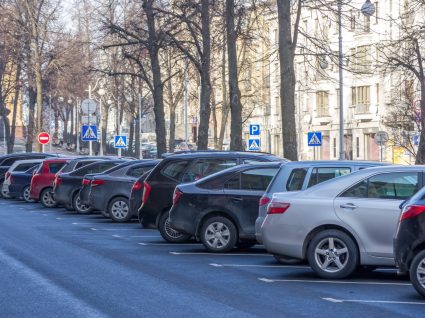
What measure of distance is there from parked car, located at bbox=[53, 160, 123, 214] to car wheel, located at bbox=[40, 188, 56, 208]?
9.60ft

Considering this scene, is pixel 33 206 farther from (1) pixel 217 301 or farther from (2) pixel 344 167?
(1) pixel 217 301

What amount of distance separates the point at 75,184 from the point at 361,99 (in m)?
36.5

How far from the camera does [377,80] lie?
207 feet

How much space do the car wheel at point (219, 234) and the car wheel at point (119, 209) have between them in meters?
9.20

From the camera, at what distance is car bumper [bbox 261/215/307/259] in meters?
14.6

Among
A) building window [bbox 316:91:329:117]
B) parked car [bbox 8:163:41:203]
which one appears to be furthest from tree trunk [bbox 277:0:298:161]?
building window [bbox 316:91:329:117]

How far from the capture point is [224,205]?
18391mm

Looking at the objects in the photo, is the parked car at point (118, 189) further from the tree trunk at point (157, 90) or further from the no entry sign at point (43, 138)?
the no entry sign at point (43, 138)

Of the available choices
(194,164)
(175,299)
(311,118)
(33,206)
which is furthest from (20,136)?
(175,299)

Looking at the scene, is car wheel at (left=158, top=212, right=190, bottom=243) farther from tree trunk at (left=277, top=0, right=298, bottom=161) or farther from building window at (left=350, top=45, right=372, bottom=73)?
building window at (left=350, top=45, right=372, bottom=73)

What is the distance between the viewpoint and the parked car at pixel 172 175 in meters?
20.8

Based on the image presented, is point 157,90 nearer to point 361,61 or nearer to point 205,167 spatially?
point 361,61

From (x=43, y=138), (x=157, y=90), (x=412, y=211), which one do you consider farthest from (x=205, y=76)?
(x=412, y=211)

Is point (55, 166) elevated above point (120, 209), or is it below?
above
